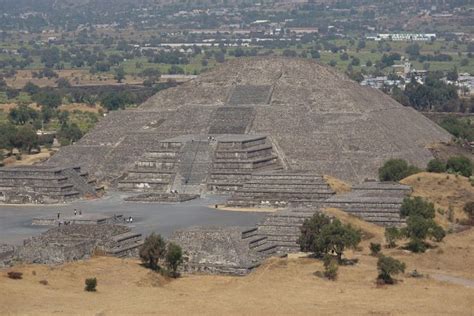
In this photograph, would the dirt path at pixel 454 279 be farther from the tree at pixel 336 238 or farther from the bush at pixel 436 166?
the bush at pixel 436 166

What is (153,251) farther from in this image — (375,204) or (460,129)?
(460,129)

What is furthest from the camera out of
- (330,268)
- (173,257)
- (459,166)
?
(459,166)

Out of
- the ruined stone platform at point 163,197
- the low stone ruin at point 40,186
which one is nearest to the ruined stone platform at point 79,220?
the ruined stone platform at point 163,197

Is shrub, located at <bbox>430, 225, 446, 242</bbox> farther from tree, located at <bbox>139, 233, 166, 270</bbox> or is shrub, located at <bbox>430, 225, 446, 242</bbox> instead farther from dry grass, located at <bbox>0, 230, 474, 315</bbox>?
tree, located at <bbox>139, 233, 166, 270</bbox>

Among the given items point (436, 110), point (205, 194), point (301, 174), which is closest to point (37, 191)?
point (205, 194)

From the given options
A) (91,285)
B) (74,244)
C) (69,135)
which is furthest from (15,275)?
(69,135)

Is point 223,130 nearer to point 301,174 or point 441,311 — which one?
point 301,174

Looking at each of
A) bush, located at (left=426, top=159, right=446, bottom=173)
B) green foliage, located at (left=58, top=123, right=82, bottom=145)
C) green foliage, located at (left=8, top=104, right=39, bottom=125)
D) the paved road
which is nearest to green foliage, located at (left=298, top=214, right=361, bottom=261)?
the paved road
